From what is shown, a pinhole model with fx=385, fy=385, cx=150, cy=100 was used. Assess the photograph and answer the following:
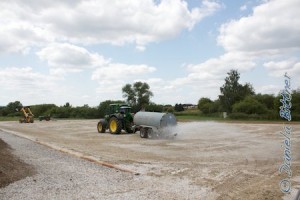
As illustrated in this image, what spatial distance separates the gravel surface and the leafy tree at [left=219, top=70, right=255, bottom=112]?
6275 cm

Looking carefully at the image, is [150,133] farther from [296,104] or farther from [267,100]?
[267,100]

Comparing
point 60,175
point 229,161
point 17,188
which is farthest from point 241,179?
point 17,188

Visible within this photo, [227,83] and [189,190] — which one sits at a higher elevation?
[227,83]

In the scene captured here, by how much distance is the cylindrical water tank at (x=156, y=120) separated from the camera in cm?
2483

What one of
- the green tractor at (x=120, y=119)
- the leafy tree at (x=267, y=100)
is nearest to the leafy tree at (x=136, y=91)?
the leafy tree at (x=267, y=100)

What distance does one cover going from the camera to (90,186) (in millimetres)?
10453

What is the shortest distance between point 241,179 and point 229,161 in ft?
11.3

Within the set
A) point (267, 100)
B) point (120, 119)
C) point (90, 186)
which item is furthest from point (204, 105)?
point (90, 186)

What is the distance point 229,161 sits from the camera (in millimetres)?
14492

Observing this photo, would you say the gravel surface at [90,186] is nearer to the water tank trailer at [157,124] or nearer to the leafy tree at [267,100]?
the water tank trailer at [157,124]

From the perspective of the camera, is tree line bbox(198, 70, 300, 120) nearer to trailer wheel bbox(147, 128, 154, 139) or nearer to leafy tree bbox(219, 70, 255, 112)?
leafy tree bbox(219, 70, 255, 112)

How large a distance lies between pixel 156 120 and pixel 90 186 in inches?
577

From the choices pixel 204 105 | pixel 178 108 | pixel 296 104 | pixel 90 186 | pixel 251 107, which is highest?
pixel 204 105

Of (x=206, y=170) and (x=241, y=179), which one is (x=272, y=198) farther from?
(x=206, y=170)
